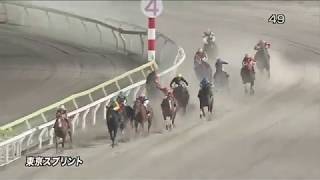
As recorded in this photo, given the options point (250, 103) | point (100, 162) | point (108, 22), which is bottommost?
point (100, 162)

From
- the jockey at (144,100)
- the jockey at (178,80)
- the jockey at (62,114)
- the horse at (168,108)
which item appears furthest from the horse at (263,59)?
the jockey at (62,114)

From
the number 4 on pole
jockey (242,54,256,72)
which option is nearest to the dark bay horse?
jockey (242,54,256,72)

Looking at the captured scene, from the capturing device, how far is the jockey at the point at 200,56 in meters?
6.58

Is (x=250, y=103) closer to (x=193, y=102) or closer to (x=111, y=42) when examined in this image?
(x=193, y=102)

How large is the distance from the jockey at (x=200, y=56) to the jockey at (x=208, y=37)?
15 cm

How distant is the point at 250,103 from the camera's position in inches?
247

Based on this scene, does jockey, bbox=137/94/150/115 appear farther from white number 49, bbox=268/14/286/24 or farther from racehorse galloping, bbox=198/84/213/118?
white number 49, bbox=268/14/286/24

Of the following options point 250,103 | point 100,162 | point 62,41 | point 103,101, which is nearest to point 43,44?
point 62,41

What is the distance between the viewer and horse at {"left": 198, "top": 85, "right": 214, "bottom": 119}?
20.3 ft

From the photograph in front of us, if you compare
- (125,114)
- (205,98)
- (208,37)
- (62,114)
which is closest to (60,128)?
(62,114)

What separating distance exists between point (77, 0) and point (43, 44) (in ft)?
2.26

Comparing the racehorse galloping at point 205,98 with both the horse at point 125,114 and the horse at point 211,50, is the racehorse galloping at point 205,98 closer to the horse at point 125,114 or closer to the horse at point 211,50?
the horse at point 211,50

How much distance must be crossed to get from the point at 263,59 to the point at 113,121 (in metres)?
1.77

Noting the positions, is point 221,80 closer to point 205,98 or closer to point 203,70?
point 203,70
